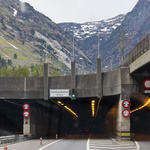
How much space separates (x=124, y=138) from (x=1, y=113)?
36957 millimetres

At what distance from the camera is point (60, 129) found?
305 feet

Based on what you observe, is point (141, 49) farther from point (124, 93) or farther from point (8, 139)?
point (8, 139)

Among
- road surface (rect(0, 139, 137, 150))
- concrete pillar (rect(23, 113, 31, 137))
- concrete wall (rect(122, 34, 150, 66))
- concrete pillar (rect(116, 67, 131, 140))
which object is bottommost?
road surface (rect(0, 139, 137, 150))

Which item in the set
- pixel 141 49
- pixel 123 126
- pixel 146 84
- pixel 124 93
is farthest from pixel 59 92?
pixel 141 49

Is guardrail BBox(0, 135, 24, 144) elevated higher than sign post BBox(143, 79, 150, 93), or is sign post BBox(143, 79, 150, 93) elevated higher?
sign post BBox(143, 79, 150, 93)

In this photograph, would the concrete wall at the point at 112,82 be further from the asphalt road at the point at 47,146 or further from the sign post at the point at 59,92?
the asphalt road at the point at 47,146

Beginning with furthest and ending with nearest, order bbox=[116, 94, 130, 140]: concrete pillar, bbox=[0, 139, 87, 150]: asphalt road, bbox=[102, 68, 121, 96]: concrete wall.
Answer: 1. bbox=[102, 68, 121, 96]: concrete wall
2. bbox=[116, 94, 130, 140]: concrete pillar
3. bbox=[0, 139, 87, 150]: asphalt road

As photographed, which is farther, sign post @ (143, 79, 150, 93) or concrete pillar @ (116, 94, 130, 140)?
concrete pillar @ (116, 94, 130, 140)

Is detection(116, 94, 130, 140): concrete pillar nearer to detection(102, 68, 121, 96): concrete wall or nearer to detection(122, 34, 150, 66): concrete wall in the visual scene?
detection(102, 68, 121, 96): concrete wall

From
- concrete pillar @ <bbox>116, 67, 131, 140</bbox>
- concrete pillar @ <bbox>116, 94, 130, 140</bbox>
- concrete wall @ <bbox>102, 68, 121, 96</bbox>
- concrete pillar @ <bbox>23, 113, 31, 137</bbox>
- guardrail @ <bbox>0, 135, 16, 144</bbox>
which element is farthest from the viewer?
concrete pillar @ <bbox>23, 113, 31, 137</bbox>

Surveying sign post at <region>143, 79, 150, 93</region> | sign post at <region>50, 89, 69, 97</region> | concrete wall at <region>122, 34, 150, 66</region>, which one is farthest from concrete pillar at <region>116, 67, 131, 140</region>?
sign post at <region>50, 89, 69, 97</region>

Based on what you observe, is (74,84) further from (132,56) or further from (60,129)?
(60,129)

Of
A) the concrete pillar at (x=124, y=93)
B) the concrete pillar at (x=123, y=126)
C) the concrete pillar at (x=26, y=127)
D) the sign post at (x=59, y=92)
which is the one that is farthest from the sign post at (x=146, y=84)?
the concrete pillar at (x=26, y=127)

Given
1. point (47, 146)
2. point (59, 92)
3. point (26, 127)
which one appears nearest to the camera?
point (47, 146)
